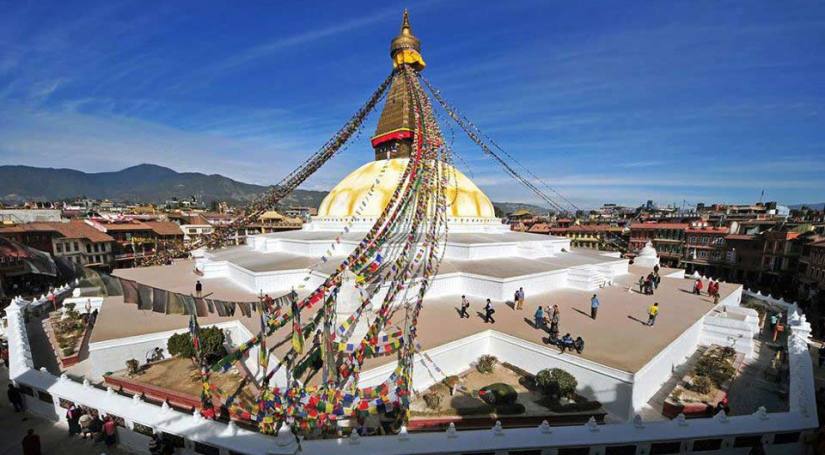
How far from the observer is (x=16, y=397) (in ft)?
21.0

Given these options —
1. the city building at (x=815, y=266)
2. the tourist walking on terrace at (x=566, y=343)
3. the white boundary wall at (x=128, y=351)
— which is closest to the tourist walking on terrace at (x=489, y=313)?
the tourist walking on terrace at (x=566, y=343)

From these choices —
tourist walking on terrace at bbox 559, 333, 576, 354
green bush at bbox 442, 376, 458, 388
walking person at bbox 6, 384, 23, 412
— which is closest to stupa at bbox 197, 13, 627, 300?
tourist walking on terrace at bbox 559, 333, 576, 354

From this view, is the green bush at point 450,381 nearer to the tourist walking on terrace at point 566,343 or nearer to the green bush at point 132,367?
the tourist walking on terrace at point 566,343

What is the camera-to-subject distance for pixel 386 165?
1834 cm

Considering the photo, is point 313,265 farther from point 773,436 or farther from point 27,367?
point 773,436

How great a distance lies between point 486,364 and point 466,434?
10.7ft

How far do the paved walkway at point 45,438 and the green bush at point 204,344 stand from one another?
2.33 meters

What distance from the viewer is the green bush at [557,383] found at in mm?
6902

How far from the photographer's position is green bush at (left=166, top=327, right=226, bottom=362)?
812 centimetres

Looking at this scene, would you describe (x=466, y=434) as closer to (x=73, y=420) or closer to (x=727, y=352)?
(x=73, y=420)

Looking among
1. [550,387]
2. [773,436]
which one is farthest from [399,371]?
[773,436]

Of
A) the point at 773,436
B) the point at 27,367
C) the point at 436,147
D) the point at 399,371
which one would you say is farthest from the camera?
the point at 436,147

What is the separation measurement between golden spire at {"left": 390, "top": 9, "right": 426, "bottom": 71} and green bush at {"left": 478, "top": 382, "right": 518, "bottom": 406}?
16.3 metres

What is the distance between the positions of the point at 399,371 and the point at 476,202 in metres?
14.0
